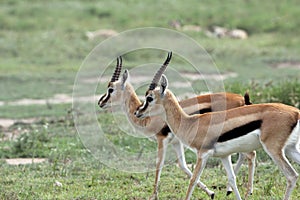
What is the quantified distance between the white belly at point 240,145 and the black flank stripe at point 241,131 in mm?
25

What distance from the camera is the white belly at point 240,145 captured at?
5773 mm

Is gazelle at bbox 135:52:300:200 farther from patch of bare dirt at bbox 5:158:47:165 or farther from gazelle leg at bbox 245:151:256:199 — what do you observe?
patch of bare dirt at bbox 5:158:47:165

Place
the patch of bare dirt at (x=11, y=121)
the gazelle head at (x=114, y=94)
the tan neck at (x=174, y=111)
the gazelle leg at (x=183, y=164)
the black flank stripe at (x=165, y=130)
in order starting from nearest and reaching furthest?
the tan neck at (x=174, y=111), the gazelle leg at (x=183, y=164), the black flank stripe at (x=165, y=130), the gazelle head at (x=114, y=94), the patch of bare dirt at (x=11, y=121)

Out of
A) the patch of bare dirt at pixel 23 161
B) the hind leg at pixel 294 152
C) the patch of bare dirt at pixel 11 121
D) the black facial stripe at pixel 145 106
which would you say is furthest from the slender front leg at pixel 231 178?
the patch of bare dirt at pixel 11 121

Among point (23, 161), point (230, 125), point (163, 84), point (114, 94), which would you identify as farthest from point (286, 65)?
point (230, 125)

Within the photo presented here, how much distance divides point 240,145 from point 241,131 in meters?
0.12

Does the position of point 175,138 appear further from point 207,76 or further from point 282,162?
point 207,76

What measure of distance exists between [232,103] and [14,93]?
6929 millimetres

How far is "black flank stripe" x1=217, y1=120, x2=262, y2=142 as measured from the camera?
5.76 meters

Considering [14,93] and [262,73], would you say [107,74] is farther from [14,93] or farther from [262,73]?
[262,73]

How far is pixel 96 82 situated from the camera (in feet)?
45.7

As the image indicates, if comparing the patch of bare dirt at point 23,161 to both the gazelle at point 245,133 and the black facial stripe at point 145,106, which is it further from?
the gazelle at point 245,133

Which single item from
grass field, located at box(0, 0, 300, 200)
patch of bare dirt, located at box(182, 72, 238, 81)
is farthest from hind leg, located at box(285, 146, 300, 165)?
patch of bare dirt, located at box(182, 72, 238, 81)

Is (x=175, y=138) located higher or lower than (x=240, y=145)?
lower
